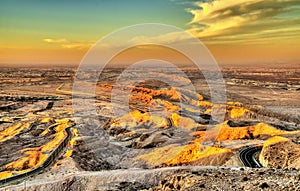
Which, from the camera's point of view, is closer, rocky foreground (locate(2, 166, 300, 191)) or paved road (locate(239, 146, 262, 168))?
rocky foreground (locate(2, 166, 300, 191))

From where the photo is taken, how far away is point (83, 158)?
39062 mm

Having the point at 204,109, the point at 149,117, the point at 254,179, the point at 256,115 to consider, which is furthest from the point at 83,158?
the point at 204,109

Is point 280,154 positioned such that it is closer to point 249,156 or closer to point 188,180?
point 249,156

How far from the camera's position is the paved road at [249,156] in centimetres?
2896

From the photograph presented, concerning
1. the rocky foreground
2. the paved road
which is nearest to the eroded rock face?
the paved road

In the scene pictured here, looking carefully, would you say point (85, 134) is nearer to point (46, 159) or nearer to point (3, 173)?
point (46, 159)

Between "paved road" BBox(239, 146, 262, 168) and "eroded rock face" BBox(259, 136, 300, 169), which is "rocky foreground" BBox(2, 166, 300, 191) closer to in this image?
"paved road" BBox(239, 146, 262, 168)

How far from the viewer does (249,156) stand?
103 ft

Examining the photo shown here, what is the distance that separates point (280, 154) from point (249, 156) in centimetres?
308

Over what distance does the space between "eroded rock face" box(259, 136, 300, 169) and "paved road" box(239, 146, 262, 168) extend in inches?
28.7

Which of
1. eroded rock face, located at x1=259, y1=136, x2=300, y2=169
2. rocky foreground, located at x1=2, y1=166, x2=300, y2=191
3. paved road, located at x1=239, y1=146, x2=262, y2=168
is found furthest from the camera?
paved road, located at x1=239, y1=146, x2=262, y2=168

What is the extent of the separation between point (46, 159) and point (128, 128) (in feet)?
63.9

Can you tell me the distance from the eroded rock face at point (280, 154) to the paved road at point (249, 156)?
2.39 ft

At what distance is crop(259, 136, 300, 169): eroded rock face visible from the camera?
28188 millimetres
